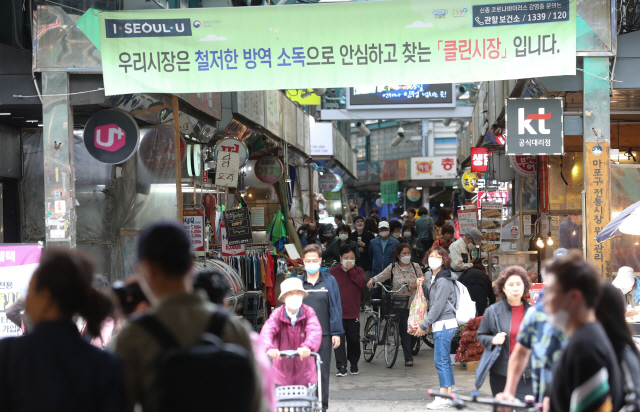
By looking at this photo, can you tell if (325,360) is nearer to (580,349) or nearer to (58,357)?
(580,349)

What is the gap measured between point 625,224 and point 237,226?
6.78 meters

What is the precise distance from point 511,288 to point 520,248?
33.0 ft

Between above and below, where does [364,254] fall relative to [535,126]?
below

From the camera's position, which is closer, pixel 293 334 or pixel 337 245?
pixel 293 334

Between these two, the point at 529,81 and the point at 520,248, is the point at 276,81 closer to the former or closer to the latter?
the point at 529,81

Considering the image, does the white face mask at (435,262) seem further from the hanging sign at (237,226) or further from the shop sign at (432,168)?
the shop sign at (432,168)

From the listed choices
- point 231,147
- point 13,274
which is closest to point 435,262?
point 13,274

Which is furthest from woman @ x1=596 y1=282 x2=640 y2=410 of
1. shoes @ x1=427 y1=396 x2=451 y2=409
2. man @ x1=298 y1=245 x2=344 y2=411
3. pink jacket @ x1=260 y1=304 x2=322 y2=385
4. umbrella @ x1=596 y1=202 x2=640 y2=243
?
shoes @ x1=427 y1=396 x2=451 y2=409

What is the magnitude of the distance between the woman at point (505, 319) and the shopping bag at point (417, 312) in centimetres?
252

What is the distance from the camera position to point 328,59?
294 inches

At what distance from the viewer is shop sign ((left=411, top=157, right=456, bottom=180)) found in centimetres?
3878

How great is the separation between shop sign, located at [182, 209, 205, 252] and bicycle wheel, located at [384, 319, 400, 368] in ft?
11.3

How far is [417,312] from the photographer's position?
8.44 m

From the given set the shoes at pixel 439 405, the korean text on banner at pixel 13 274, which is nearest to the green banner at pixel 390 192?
the shoes at pixel 439 405
